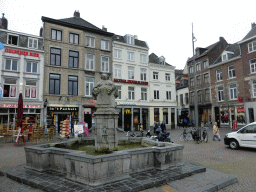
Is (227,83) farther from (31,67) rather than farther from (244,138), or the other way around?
(31,67)

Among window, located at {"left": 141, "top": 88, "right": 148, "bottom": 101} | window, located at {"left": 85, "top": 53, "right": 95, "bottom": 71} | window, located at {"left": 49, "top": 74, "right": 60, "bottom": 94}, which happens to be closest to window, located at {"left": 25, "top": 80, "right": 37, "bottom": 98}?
window, located at {"left": 49, "top": 74, "right": 60, "bottom": 94}

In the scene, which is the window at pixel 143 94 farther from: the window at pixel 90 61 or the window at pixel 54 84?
the window at pixel 54 84

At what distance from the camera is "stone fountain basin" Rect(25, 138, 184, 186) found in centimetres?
477

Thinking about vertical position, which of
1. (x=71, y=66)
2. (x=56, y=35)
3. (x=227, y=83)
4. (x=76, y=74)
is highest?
(x=56, y=35)

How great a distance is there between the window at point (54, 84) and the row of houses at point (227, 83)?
17422 millimetres

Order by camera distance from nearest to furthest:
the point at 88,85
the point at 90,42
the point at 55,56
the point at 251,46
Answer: the point at 55,56 < the point at 88,85 < the point at 90,42 < the point at 251,46

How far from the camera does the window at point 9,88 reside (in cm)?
2089

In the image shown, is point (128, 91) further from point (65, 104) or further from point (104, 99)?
point (104, 99)

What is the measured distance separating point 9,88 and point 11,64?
2.83m

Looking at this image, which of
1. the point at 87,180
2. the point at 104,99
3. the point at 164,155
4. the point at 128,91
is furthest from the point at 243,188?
the point at 128,91

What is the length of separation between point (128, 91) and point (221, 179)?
2384 centimetres

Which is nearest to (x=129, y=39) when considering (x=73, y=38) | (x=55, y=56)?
(x=73, y=38)

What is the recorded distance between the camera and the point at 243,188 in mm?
5262

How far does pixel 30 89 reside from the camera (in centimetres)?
→ 2217
